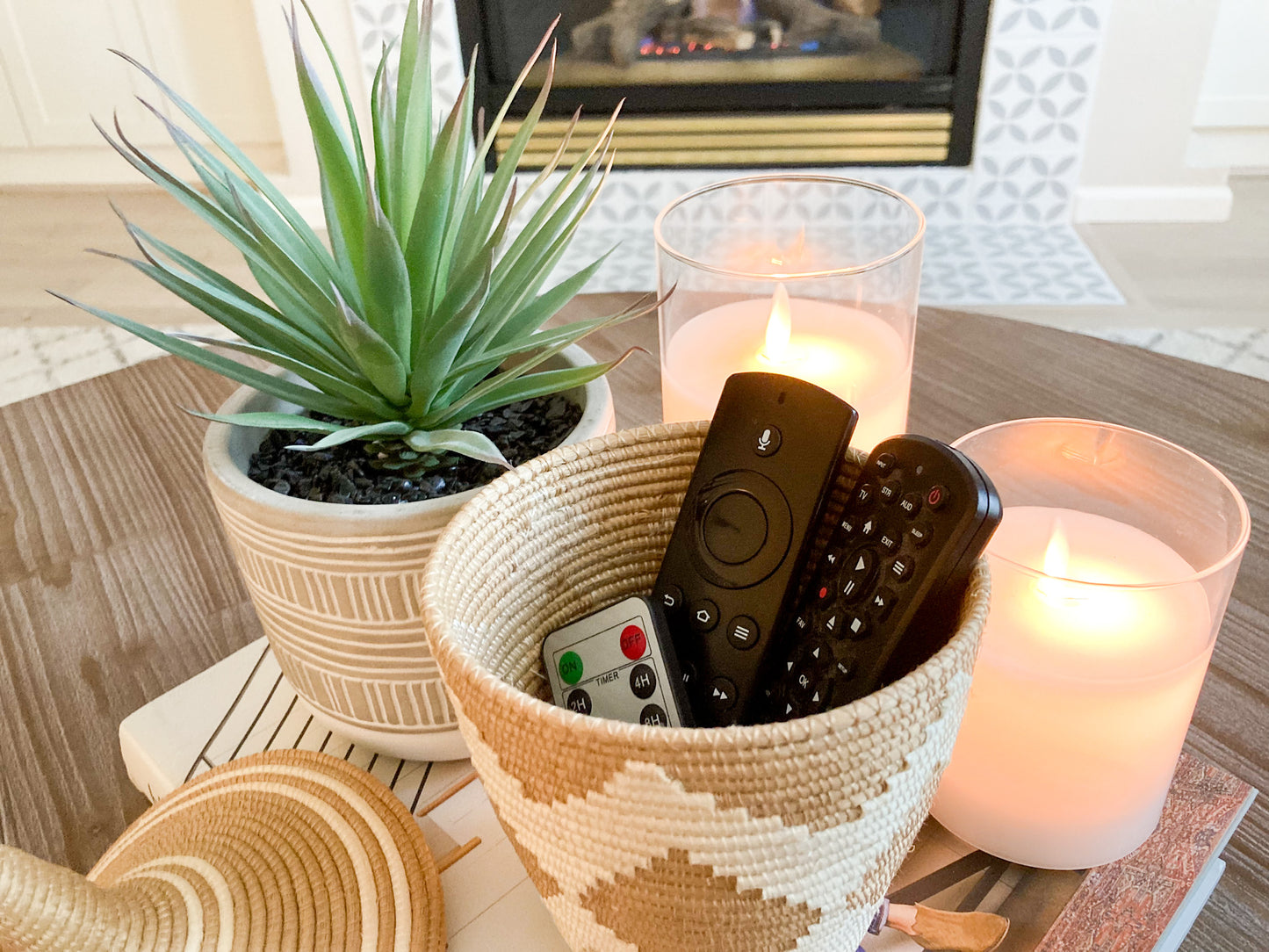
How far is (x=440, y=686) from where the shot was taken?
0.45m

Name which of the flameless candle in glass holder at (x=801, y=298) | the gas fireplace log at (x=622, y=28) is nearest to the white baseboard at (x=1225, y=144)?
the gas fireplace log at (x=622, y=28)

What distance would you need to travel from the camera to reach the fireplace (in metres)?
2.20

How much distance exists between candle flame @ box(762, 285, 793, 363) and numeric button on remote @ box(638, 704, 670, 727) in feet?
0.71

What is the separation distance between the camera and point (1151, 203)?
2.38 meters

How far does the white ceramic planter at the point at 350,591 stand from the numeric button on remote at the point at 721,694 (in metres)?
0.12

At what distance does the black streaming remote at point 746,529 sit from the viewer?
371 mm

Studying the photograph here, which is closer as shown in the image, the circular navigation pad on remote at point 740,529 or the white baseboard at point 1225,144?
the circular navigation pad on remote at point 740,529

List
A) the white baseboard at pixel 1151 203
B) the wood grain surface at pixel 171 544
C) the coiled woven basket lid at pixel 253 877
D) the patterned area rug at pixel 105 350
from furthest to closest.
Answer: the white baseboard at pixel 1151 203, the patterned area rug at pixel 105 350, the wood grain surface at pixel 171 544, the coiled woven basket lid at pixel 253 877

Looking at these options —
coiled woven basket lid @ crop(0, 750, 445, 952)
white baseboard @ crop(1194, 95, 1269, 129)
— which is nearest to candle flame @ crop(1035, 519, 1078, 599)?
coiled woven basket lid @ crop(0, 750, 445, 952)

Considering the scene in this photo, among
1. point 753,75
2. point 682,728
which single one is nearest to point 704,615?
point 682,728

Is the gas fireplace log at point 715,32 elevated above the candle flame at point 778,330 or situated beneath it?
situated beneath

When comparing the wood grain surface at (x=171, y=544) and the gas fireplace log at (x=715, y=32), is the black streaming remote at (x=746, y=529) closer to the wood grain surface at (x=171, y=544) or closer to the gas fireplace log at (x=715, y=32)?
the wood grain surface at (x=171, y=544)

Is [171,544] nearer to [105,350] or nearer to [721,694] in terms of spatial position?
[721,694]

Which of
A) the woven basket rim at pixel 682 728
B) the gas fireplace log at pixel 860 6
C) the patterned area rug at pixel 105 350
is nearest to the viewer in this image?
the woven basket rim at pixel 682 728
